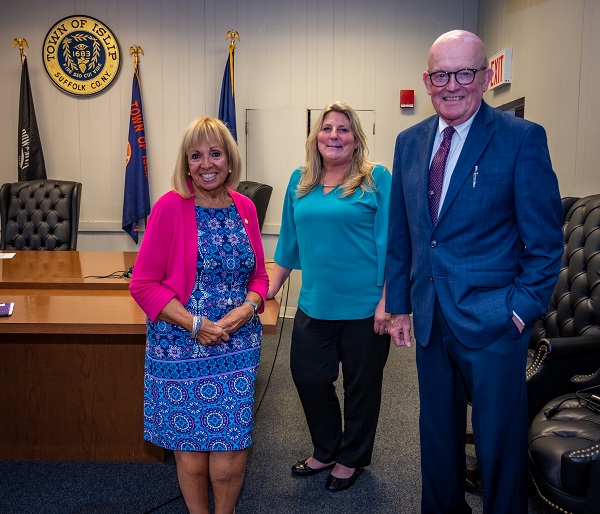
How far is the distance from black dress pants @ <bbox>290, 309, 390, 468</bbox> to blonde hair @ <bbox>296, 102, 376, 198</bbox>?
19.2 inches

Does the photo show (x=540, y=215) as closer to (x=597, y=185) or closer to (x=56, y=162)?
(x=597, y=185)

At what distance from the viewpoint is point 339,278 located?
217 centimetres

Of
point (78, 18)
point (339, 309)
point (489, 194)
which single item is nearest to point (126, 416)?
point (339, 309)

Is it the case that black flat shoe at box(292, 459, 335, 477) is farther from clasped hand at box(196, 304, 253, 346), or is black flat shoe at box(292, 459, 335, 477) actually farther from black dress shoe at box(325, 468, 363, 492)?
clasped hand at box(196, 304, 253, 346)

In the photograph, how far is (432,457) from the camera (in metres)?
1.78

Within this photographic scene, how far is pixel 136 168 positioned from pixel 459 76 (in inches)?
161

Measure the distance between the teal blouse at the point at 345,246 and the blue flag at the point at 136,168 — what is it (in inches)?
129

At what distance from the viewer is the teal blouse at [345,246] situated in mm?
2141

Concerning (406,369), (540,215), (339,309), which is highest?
(540,215)

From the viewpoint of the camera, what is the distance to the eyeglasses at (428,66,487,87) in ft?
4.95

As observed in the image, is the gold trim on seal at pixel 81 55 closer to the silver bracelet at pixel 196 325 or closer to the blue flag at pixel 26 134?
the blue flag at pixel 26 134

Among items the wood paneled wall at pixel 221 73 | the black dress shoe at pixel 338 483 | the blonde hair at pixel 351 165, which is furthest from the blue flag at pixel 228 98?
the black dress shoe at pixel 338 483

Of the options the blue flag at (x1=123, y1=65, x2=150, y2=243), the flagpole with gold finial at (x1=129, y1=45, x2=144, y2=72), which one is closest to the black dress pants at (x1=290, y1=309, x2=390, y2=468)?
the blue flag at (x1=123, y1=65, x2=150, y2=243)

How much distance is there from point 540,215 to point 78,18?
4.86m
